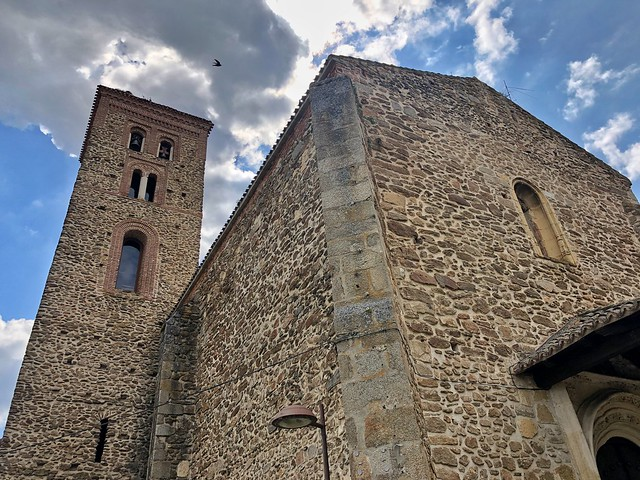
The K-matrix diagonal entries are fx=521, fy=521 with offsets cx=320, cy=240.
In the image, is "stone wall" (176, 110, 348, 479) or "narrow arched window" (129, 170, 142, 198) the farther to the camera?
"narrow arched window" (129, 170, 142, 198)

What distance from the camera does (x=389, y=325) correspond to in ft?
17.9

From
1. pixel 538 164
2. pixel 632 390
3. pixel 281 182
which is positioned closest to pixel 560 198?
pixel 538 164

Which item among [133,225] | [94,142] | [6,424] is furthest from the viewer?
Result: [94,142]

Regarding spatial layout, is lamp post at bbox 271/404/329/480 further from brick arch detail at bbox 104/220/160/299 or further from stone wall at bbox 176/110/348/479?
brick arch detail at bbox 104/220/160/299

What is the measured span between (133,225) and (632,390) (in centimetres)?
1469

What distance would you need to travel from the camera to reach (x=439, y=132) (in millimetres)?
8430

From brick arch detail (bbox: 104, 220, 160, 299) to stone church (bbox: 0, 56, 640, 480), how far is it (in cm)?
215

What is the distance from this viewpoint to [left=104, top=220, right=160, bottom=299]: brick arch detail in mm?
15570

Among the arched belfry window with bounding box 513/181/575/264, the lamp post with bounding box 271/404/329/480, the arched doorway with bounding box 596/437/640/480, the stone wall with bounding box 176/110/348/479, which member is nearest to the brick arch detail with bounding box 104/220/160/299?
the stone wall with bounding box 176/110/348/479

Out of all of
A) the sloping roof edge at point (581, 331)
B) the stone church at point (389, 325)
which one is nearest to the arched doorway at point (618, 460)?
the stone church at point (389, 325)

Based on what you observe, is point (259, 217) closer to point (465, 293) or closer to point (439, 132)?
point (439, 132)

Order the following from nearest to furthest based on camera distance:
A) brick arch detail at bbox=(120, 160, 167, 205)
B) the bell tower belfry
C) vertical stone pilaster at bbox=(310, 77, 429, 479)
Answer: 1. vertical stone pilaster at bbox=(310, 77, 429, 479)
2. the bell tower belfry
3. brick arch detail at bbox=(120, 160, 167, 205)

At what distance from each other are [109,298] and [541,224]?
11.7m

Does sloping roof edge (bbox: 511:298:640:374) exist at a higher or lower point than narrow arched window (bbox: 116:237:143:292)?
lower
